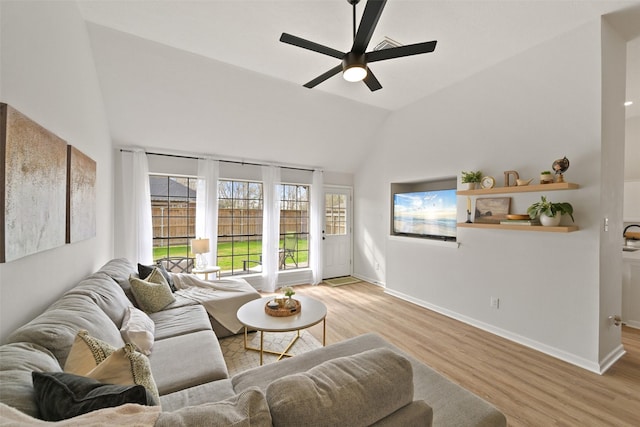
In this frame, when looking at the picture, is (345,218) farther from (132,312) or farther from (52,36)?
(52,36)

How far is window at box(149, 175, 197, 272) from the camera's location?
4.24 m

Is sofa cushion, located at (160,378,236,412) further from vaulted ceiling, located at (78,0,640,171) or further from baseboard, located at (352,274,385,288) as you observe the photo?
baseboard, located at (352,274,385,288)

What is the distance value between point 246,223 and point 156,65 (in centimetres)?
274

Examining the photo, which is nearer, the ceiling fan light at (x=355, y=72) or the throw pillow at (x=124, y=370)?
the throw pillow at (x=124, y=370)

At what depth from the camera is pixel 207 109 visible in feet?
11.8

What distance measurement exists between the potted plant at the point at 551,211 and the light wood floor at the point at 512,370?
132 cm

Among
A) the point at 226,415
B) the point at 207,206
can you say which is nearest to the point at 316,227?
the point at 207,206

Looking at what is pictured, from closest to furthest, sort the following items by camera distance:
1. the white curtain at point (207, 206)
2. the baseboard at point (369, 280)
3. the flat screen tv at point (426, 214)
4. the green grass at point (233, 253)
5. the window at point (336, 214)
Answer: the flat screen tv at point (426, 214) < the white curtain at point (207, 206) < the green grass at point (233, 253) < the baseboard at point (369, 280) < the window at point (336, 214)

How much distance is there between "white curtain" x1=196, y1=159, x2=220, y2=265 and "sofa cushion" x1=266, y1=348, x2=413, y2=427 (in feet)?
12.3

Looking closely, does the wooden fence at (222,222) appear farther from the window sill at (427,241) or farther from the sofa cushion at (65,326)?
the sofa cushion at (65,326)

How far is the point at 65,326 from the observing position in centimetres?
127

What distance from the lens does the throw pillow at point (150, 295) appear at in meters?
2.43

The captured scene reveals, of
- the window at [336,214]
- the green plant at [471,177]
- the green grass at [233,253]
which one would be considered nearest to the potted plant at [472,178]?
the green plant at [471,177]

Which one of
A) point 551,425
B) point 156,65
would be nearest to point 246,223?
point 156,65
